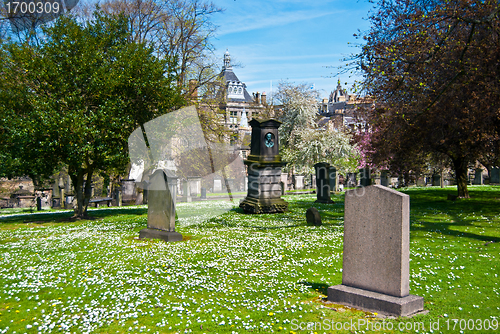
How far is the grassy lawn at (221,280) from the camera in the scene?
5.16m

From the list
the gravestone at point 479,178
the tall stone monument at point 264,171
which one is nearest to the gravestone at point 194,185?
the tall stone monument at point 264,171

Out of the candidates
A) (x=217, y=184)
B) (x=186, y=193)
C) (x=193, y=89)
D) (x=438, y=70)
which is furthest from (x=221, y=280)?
(x=217, y=184)

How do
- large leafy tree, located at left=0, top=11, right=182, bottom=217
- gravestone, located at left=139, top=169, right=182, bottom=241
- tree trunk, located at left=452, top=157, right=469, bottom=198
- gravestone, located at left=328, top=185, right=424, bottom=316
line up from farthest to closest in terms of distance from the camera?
tree trunk, located at left=452, top=157, right=469, bottom=198 → large leafy tree, located at left=0, top=11, right=182, bottom=217 → gravestone, located at left=139, top=169, right=182, bottom=241 → gravestone, located at left=328, top=185, right=424, bottom=316

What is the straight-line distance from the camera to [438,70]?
15.1 metres

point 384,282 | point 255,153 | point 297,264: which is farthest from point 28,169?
point 384,282

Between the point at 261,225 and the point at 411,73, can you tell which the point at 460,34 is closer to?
the point at 411,73

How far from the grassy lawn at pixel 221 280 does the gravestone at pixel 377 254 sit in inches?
9.5


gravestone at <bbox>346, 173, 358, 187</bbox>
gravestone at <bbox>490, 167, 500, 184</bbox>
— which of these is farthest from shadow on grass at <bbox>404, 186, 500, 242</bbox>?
gravestone at <bbox>346, 173, 358, 187</bbox>

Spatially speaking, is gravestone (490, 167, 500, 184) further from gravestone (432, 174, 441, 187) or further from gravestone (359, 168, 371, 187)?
gravestone (359, 168, 371, 187)

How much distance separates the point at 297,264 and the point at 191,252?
2892 mm

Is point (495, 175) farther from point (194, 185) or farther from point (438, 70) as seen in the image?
point (194, 185)

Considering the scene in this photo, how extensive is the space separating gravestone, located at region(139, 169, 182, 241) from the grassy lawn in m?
0.55

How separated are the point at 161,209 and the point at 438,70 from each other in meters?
12.2

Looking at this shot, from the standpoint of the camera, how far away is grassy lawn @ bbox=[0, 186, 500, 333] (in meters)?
5.16
